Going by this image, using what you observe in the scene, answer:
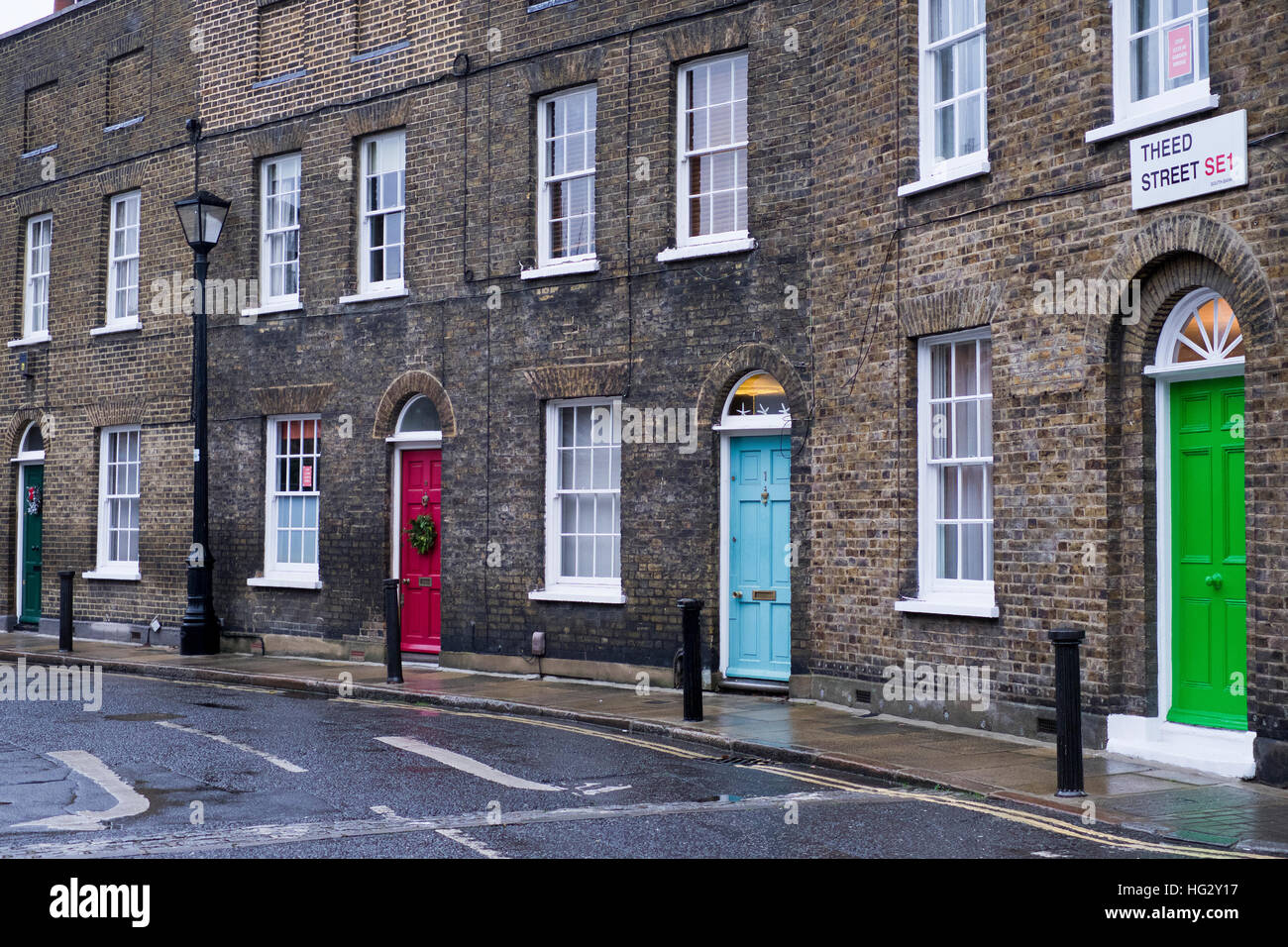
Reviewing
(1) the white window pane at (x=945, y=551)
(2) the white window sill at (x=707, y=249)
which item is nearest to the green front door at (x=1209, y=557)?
(1) the white window pane at (x=945, y=551)

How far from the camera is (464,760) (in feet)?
34.4

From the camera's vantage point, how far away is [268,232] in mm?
19281

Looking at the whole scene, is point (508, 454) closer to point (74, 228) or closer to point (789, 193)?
point (789, 193)

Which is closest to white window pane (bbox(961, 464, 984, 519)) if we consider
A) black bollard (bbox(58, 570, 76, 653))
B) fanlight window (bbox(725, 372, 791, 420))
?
fanlight window (bbox(725, 372, 791, 420))

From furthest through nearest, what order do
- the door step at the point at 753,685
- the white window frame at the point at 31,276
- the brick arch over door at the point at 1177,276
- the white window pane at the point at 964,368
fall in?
the white window frame at the point at 31,276 < the door step at the point at 753,685 < the white window pane at the point at 964,368 < the brick arch over door at the point at 1177,276

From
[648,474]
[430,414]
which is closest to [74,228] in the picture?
[430,414]

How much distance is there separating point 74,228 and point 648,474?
451 inches

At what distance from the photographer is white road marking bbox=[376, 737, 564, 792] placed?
9484 mm

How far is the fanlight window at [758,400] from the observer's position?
14.4 meters

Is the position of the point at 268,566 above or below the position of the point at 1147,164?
below

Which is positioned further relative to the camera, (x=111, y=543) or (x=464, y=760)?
(x=111, y=543)

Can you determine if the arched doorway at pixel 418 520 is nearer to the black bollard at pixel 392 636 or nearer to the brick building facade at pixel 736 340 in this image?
the brick building facade at pixel 736 340

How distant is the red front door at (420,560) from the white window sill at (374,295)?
1849 millimetres

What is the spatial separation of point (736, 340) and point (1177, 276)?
486 centimetres
